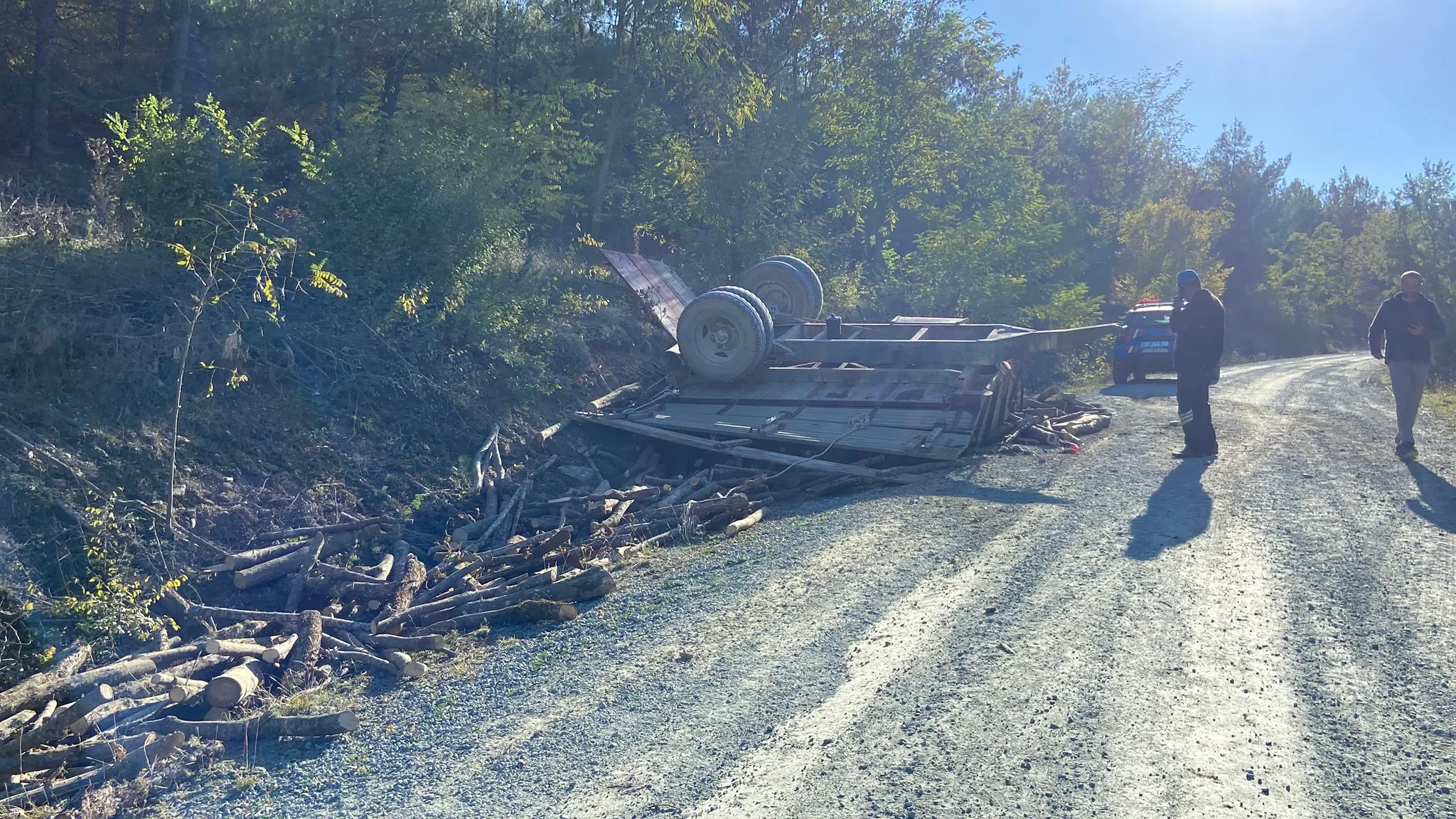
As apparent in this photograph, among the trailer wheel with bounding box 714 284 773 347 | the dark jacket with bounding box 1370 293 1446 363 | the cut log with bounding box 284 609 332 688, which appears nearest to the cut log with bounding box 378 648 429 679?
the cut log with bounding box 284 609 332 688

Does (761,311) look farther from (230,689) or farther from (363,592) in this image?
(230,689)

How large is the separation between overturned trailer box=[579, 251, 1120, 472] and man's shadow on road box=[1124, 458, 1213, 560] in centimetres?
210

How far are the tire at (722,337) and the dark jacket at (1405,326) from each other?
264 inches

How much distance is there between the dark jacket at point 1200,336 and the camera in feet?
34.6

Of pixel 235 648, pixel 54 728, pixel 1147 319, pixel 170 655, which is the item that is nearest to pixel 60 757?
pixel 54 728

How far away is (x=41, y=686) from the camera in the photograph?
4922 millimetres

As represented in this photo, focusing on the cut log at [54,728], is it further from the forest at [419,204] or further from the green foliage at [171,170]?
the green foliage at [171,170]

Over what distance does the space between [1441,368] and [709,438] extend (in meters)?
24.1

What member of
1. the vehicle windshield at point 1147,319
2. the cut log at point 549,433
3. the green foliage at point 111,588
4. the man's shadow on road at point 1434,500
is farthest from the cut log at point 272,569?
the vehicle windshield at point 1147,319

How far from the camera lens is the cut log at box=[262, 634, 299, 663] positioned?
18.3 ft

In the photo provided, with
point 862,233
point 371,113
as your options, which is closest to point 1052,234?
point 862,233

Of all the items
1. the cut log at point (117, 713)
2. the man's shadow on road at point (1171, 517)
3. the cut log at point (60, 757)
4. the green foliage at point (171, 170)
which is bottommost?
the cut log at point (60, 757)

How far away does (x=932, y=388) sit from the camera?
11.2 meters

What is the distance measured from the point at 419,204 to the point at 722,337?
Result: 13.1 feet
